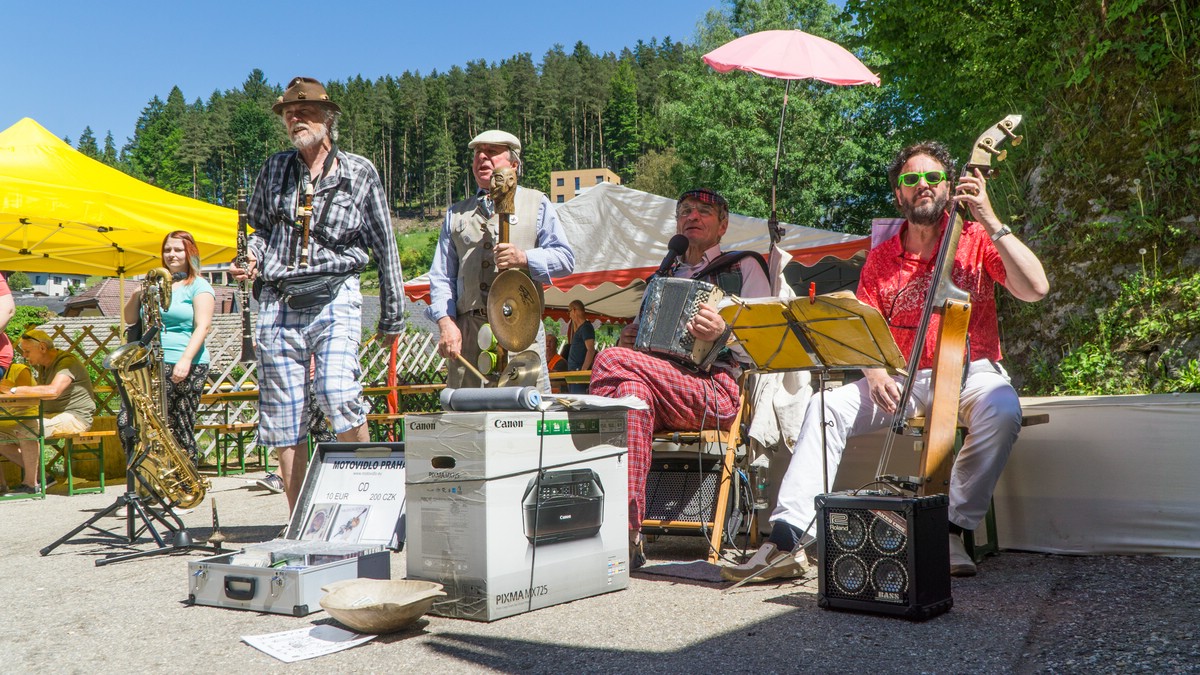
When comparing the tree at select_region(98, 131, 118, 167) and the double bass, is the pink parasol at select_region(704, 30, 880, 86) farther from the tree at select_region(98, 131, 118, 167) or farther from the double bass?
the tree at select_region(98, 131, 118, 167)

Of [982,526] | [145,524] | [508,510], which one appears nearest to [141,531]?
[145,524]

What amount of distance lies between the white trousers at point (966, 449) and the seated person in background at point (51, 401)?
21.6 ft

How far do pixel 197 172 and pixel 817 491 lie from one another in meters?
122

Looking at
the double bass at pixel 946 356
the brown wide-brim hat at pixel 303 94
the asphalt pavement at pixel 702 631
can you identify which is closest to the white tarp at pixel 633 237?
the brown wide-brim hat at pixel 303 94

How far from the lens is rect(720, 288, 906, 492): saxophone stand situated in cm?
333

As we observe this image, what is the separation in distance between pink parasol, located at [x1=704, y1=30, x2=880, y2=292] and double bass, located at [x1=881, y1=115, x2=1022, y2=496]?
2.53 meters

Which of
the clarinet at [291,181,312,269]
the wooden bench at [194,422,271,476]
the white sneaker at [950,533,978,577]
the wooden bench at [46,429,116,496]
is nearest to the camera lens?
the white sneaker at [950,533,978,577]

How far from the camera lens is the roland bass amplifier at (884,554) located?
290 cm

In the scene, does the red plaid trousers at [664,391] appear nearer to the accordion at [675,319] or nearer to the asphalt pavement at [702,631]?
the accordion at [675,319]

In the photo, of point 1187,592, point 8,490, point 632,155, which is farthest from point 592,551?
point 632,155

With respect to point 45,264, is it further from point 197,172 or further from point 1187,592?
point 197,172

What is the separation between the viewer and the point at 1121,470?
3896 millimetres

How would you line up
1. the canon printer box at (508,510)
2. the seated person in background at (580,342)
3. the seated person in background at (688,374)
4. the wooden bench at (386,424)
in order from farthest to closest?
the seated person in background at (580,342) → the wooden bench at (386,424) → the seated person in background at (688,374) → the canon printer box at (508,510)

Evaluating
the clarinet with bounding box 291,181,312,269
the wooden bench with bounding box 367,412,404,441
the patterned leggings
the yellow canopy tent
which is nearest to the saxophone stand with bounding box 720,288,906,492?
the clarinet with bounding box 291,181,312,269
